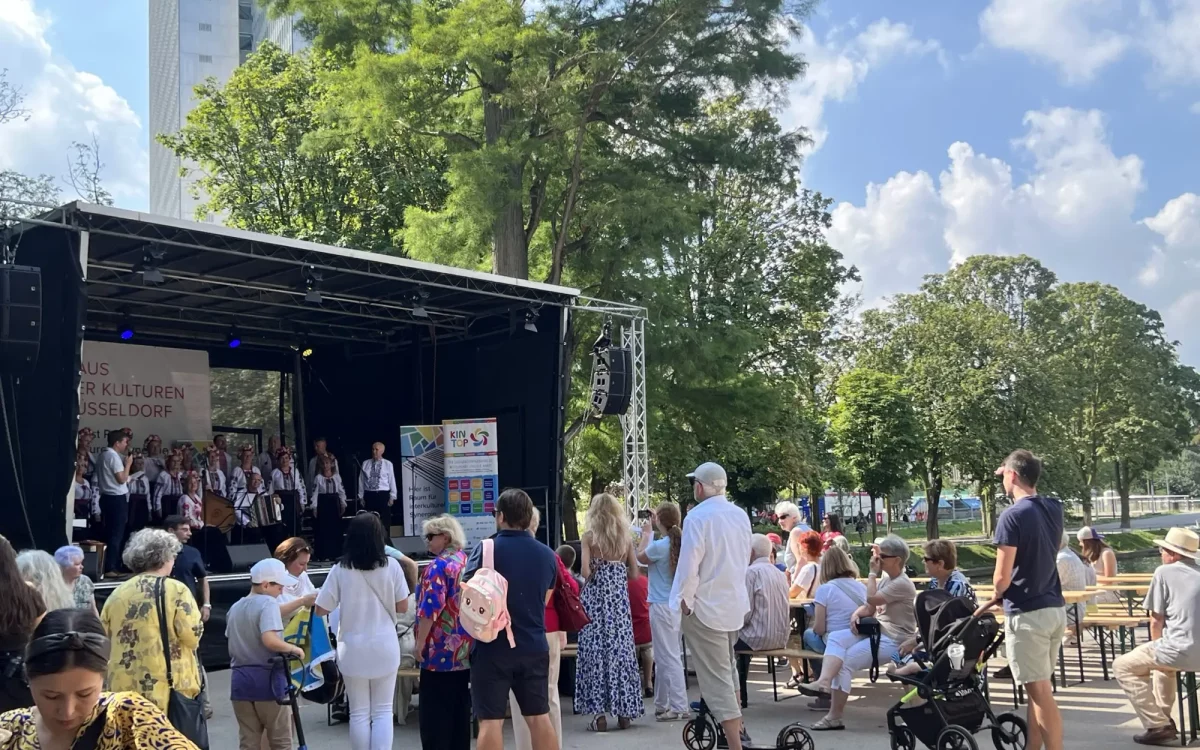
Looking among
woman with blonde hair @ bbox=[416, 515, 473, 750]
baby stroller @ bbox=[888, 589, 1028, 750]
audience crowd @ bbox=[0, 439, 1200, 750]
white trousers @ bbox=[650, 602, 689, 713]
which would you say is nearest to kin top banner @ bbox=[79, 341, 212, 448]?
audience crowd @ bbox=[0, 439, 1200, 750]

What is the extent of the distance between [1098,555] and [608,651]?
16.9 feet

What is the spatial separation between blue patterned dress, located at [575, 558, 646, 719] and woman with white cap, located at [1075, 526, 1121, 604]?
4.63 metres

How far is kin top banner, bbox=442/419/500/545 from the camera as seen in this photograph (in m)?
12.6

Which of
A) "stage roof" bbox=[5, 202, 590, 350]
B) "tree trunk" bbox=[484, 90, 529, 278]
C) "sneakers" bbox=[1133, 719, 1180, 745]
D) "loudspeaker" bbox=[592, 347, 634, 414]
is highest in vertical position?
"tree trunk" bbox=[484, 90, 529, 278]

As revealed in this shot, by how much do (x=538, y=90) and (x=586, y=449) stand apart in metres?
7.27

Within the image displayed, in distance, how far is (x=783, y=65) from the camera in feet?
55.0

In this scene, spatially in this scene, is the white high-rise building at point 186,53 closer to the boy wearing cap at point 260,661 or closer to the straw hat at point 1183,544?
the boy wearing cap at point 260,661

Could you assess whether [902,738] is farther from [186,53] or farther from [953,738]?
[186,53]

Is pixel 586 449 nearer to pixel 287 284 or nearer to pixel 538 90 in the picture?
pixel 538 90

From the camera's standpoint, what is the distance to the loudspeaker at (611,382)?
12.6 metres

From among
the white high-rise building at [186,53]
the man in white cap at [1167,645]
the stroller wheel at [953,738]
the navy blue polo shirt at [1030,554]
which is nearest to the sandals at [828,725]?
the stroller wheel at [953,738]

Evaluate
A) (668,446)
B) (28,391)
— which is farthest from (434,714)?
(668,446)

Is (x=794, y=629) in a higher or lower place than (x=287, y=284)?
lower

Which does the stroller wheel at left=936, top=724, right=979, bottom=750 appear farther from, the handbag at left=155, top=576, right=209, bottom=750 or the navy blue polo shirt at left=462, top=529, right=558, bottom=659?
the handbag at left=155, top=576, right=209, bottom=750
